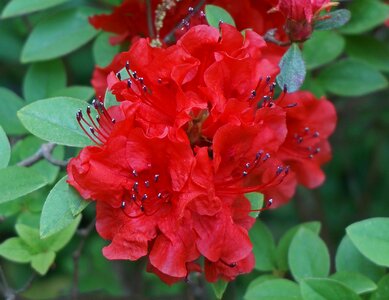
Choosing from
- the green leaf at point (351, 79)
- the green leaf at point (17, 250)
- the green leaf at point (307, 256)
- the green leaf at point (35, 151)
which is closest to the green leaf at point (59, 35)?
the green leaf at point (35, 151)

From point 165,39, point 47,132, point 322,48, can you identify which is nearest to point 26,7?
point 165,39

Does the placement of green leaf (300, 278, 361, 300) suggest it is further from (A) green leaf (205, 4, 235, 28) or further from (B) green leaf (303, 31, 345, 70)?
(B) green leaf (303, 31, 345, 70)

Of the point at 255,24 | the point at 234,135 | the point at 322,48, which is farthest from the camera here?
the point at 322,48

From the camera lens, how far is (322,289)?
1423 mm

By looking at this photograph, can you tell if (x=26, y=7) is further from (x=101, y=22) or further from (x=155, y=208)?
(x=155, y=208)

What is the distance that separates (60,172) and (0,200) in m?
0.41

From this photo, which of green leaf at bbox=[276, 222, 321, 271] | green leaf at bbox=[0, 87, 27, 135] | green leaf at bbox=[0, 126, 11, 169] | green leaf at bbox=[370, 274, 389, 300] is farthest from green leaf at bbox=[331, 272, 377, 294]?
green leaf at bbox=[0, 87, 27, 135]

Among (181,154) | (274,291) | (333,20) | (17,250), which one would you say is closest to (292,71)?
(333,20)

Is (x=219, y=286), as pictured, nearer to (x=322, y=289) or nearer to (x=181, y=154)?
(x=322, y=289)

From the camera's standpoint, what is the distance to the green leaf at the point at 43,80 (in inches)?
75.7

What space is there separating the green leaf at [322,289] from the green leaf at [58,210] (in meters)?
0.41

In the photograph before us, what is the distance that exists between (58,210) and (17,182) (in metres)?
0.12

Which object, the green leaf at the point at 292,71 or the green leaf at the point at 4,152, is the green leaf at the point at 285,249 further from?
the green leaf at the point at 4,152

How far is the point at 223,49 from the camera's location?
138 cm
